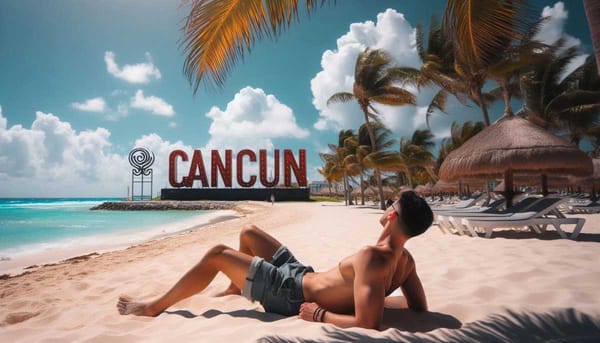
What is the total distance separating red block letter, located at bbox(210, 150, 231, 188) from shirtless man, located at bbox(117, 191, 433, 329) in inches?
1336

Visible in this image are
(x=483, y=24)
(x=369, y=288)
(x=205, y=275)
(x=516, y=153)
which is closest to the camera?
(x=369, y=288)

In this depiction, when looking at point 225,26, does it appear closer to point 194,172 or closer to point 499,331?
point 499,331

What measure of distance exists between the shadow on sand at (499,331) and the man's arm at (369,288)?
67 mm

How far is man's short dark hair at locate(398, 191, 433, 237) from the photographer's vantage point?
1537 millimetres

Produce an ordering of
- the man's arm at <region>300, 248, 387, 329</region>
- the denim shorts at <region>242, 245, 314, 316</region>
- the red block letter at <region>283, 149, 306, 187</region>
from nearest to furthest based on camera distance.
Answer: the man's arm at <region>300, 248, 387, 329</region> < the denim shorts at <region>242, 245, 314, 316</region> < the red block letter at <region>283, 149, 306, 187</region>

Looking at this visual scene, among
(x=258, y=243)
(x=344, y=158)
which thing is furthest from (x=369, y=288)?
(x=344, y=158)

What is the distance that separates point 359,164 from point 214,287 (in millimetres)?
19221

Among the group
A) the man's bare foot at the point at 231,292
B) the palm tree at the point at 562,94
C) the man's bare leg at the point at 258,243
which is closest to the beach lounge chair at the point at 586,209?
the palm tree at the point at 562,94

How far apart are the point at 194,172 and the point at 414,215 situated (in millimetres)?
36532

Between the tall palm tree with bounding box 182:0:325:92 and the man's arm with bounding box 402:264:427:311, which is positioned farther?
the tall palm tree with bounding box 182:0:325:92

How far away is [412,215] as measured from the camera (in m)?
1.55

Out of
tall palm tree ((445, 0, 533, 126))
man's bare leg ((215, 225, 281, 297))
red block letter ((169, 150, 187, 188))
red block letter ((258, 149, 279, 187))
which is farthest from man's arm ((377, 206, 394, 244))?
red block letter ((169, 150, 187, 188))

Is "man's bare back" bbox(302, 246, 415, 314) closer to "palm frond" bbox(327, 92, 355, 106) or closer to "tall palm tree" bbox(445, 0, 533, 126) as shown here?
"tall palm tree" bbox(445, 0, 533, 126)

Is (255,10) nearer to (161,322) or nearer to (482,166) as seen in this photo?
(161,322)
